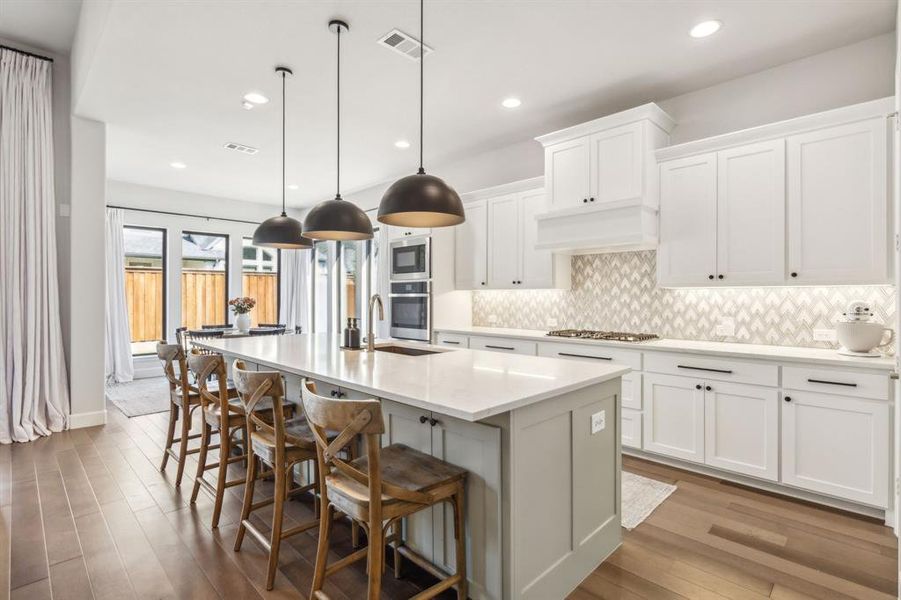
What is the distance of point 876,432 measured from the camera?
2.53 metres

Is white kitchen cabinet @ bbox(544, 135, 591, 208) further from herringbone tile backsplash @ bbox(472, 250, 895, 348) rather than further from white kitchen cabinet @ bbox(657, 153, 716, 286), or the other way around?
herringbone tile backsplash @ bbox(472, 250, 895, 348)

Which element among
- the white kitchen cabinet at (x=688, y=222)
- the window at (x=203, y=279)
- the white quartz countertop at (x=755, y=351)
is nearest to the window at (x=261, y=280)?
the window at (x=203, y=279)

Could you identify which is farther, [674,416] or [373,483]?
[674,416]

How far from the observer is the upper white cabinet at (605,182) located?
347cm

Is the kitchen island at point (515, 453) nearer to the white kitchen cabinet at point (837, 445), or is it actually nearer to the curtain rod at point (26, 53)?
the white kitchen cabinet at point (837, 445)

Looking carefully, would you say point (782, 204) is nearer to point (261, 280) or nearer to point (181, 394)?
point (181, 394)

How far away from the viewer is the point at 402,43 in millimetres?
2943

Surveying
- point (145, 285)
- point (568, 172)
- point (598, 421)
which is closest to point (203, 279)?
point (145, 285)

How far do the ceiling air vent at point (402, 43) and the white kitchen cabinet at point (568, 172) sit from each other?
147 cm

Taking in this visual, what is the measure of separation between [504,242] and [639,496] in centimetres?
268

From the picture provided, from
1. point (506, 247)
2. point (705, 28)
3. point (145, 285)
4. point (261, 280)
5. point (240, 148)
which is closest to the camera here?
point (705, 28)

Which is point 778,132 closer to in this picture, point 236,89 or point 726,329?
point 726,329

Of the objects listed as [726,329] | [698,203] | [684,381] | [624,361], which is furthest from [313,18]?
[726,329]

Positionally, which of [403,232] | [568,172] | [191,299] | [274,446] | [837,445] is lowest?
[837,445]
